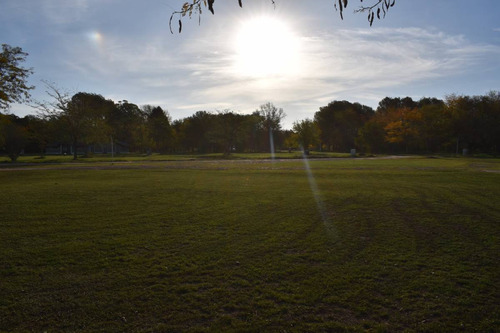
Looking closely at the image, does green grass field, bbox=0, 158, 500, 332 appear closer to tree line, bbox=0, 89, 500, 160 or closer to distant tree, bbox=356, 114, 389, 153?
tree line, bbox=0, 89, 500, 160

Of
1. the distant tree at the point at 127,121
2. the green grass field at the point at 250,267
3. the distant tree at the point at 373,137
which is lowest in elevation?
the green grass field at the point at 250,267

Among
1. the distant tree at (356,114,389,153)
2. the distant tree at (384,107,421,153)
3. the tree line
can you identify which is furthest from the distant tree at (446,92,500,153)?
the distant tree at (356,114,389,153)

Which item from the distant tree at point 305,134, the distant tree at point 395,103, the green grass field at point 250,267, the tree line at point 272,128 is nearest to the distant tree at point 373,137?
the tree line at point 272,128

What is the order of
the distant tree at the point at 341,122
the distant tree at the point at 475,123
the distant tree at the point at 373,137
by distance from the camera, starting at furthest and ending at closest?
the distant tree at the point at 341,122 → the distant tree at the point at 373,137 → the distant tree at the point at 475,123

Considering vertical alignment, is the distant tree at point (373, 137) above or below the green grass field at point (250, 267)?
above

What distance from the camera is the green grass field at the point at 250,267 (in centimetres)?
387

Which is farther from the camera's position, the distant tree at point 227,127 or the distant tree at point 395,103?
the distant tree at point 395,103

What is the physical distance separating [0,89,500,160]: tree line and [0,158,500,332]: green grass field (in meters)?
39.8

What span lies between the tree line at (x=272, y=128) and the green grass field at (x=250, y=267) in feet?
131

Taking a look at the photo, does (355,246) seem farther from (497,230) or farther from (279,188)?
(279,188)

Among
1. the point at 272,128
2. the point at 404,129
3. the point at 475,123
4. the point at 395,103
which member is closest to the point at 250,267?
the point at 404,129

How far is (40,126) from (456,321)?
237ft

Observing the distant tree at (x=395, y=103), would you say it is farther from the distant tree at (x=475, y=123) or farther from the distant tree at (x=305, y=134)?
the distant tree at (x=305, y=134)

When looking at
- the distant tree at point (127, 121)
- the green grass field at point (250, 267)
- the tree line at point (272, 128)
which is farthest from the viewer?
the distant tree at point (127, 121)
